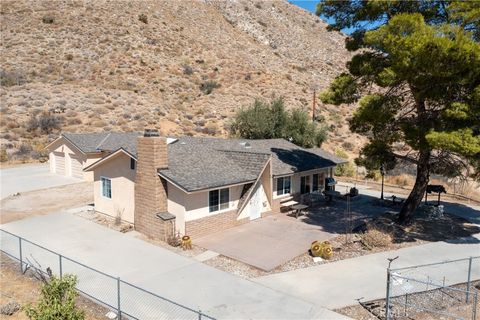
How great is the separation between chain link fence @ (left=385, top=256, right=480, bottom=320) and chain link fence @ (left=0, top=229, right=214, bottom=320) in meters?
5.56

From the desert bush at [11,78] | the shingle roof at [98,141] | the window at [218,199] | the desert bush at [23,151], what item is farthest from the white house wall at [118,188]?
the desert bush at [11,78]

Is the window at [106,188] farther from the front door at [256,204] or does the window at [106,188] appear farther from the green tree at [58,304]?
the green tree at [58,304]

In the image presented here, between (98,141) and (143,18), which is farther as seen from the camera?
(143,18)

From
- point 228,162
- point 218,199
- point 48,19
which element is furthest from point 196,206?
point 48,19

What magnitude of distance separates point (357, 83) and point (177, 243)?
1124cm

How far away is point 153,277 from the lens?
42.3 ft

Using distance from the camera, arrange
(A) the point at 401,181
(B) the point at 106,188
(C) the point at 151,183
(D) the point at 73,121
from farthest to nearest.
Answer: (D) the point at 73,121
(A) the point at 401,181
(B) the point at 106,188
(C) the point at 151,183

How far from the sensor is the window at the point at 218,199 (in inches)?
684

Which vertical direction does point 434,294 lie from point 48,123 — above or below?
below

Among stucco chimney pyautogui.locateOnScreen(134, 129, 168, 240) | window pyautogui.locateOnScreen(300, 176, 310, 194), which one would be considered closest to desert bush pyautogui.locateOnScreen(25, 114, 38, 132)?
stucco chimney pyautogui.locateOnScreen(134, 129, 168, 240)

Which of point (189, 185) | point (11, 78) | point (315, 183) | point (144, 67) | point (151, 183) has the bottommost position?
point (315, 183)

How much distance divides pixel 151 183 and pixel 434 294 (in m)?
11.4

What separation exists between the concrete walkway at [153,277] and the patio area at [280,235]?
1768 mm

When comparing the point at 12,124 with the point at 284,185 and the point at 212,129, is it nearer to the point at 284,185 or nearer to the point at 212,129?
the point at 212,129
